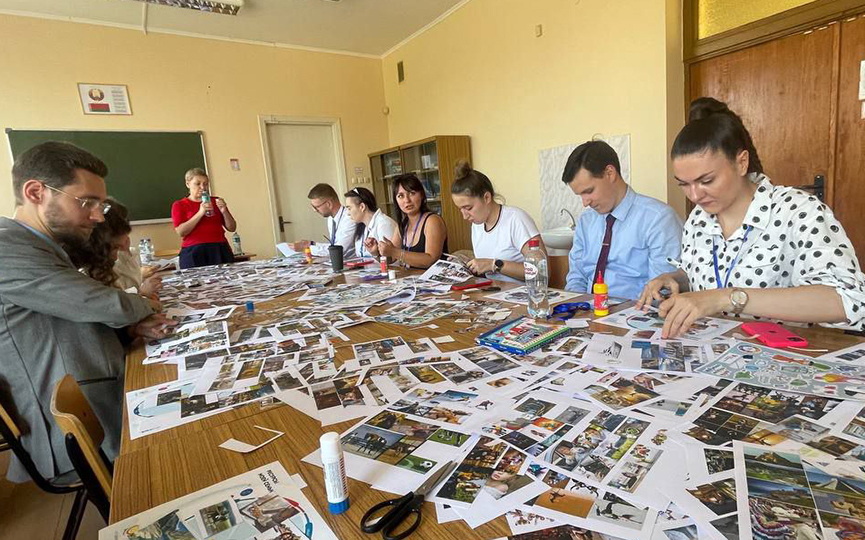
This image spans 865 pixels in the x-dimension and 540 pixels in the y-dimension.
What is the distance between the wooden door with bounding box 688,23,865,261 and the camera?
2504 mm

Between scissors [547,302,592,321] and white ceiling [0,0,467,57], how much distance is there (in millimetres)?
4200

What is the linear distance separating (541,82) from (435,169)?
1.52m

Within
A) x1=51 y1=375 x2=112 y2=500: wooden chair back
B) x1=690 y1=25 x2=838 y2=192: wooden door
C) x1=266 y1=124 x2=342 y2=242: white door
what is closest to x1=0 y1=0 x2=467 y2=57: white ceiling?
x1=266 y1=124 x2=342 y2=242: white door

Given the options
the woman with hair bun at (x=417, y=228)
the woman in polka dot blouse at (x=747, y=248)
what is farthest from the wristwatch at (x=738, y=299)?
the woman with hair bun at (x=417, y=228)

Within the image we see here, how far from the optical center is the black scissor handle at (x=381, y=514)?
557mm

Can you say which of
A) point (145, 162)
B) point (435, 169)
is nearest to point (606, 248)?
point (435, 169)

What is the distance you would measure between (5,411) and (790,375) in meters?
1.92

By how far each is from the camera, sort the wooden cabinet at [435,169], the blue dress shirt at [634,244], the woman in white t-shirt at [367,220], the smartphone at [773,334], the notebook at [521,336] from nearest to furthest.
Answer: the smartphone at [773,334]
the notebook at [521,336]
the blue dress shirt at [634,244]
the woman in white t-shirt at [367,220]
the wooden cabinet at [435,169]

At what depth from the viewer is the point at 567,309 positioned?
4.53 feet

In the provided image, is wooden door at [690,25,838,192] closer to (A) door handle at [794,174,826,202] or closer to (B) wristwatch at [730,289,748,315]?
(A) door handle at [794,174,826,202]

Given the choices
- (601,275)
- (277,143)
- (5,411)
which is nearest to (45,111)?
(277,143)

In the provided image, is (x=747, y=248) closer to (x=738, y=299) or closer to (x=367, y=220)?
(x=738, y=299)

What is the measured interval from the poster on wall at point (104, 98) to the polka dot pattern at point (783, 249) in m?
5.36

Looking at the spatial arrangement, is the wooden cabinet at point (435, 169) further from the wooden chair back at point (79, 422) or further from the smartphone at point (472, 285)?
the wooden chair back at point (79, 422)
